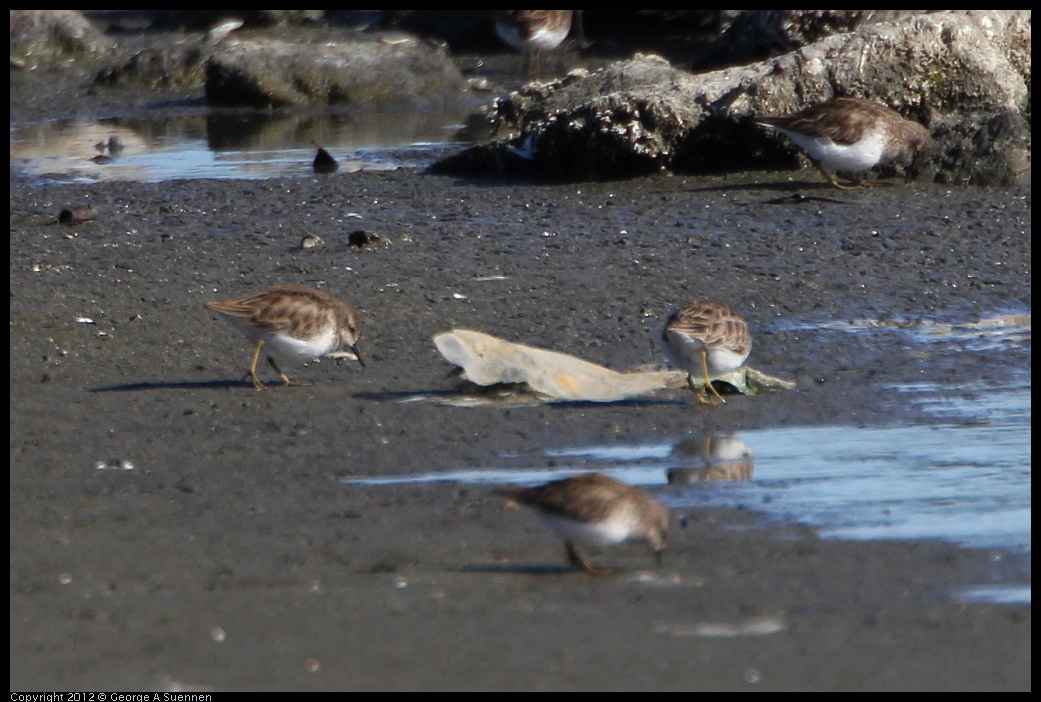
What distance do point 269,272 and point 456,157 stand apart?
15.3ft

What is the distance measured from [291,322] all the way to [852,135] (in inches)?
241

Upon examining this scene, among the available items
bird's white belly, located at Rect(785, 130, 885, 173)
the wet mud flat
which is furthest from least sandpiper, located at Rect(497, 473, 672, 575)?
bird's white belly, located at Rect(785, 130, 885, 173)

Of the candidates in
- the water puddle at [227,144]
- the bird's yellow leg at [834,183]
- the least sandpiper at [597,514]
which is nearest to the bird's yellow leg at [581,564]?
the least sandpiper at [597,514]

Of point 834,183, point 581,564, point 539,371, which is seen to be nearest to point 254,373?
point 539,371

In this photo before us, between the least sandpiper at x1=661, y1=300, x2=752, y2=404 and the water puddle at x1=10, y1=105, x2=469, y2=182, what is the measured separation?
8373 millimetres

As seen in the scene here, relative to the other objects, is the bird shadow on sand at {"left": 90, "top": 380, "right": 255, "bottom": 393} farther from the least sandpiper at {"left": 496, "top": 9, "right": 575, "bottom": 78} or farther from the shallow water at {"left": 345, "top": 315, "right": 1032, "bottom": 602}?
the least sandpiper at {"left": 496, "top": 9, "right": 575, "bottom": 78}

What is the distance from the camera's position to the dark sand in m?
4.20

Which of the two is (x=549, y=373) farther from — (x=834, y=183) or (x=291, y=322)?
(x=834, y=183)

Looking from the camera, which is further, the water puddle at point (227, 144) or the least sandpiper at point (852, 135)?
the water puddle at point (227, 144)

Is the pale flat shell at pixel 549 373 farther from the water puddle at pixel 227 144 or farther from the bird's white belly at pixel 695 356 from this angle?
the water puddle at pixel 227 144

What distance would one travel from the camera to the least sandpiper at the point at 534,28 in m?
24.5

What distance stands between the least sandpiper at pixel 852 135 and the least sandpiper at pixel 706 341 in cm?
523

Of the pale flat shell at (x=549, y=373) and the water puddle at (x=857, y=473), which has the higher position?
the water puddle at (x=857, y=473)
